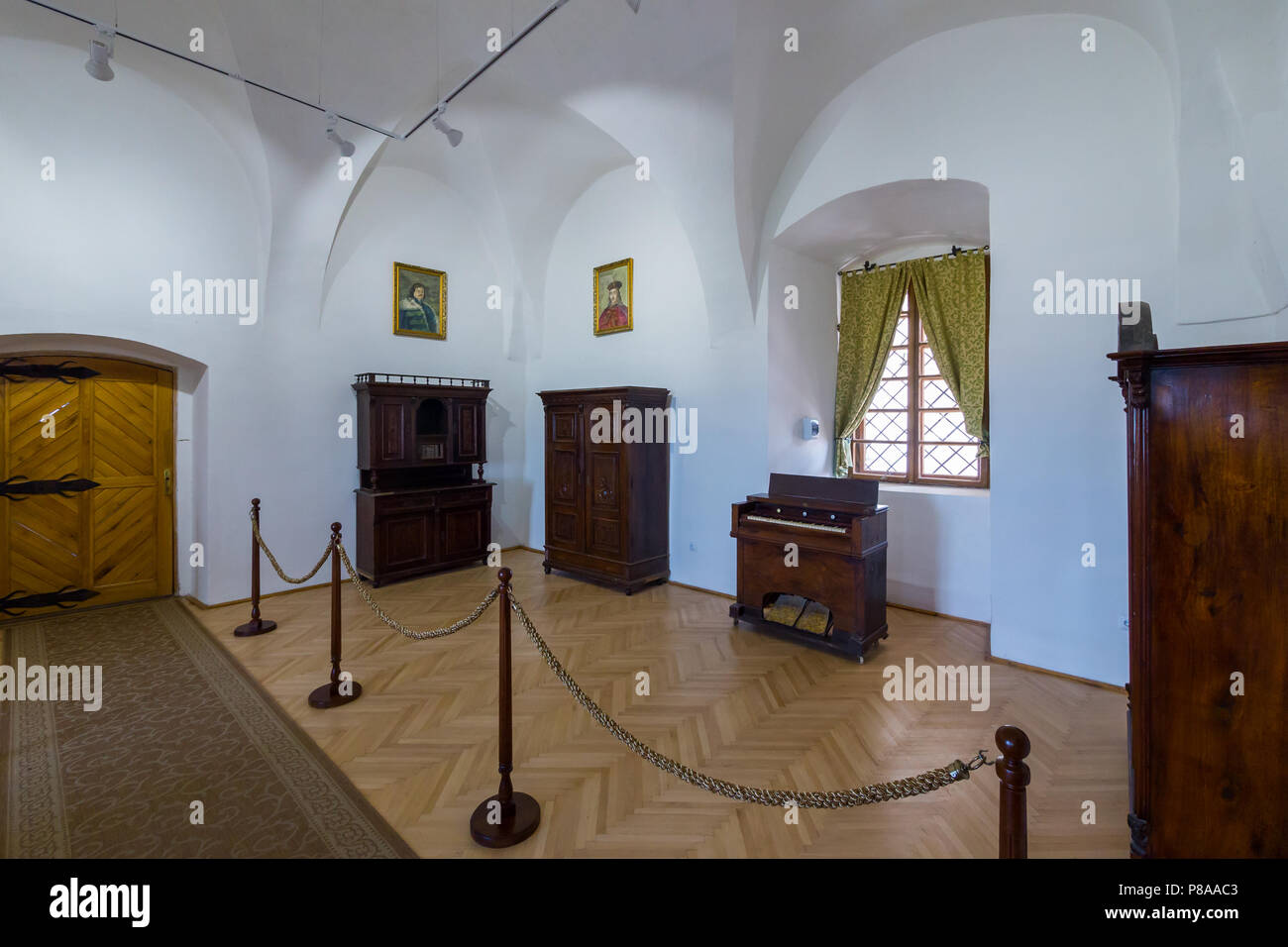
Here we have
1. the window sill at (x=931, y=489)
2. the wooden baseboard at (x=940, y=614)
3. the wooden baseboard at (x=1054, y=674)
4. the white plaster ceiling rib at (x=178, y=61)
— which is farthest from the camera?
the window sill at (x=931, y=489)

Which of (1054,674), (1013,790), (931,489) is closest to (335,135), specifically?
(1013,790)

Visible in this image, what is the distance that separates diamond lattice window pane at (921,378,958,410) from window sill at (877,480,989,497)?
2.85 feet

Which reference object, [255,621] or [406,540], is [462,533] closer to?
[406,540]

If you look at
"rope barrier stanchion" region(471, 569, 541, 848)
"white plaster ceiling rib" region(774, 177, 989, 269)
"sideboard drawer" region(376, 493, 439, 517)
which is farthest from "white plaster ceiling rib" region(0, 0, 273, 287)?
"white plaster ceiling rib" region(774, 177, 989, 269)

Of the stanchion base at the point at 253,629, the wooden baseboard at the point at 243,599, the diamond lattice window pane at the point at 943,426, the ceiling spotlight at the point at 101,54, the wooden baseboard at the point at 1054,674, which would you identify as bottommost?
the wooden baseboard at the point at 1054,674

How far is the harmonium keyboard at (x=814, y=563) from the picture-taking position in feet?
15.4

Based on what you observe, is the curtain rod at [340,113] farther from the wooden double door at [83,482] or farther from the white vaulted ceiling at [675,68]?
the wooden double door at [83,482]

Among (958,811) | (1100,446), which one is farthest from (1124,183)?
(958,811)

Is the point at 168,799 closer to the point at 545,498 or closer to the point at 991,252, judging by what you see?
the point at 545,498

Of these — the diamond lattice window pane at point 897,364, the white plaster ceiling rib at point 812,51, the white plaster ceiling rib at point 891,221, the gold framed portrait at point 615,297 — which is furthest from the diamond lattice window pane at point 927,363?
the gold framed portrait at point 615,297

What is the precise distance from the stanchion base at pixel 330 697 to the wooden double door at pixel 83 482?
12.5 ft

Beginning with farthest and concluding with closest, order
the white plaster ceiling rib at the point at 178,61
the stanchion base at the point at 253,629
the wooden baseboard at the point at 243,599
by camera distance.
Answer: the wooden baseboard at the point at 243,599, the stanchion base at the point at 253,629, the white plaster ceiling rib at the point at 178,61

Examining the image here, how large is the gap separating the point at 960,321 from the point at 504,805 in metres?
5.91
